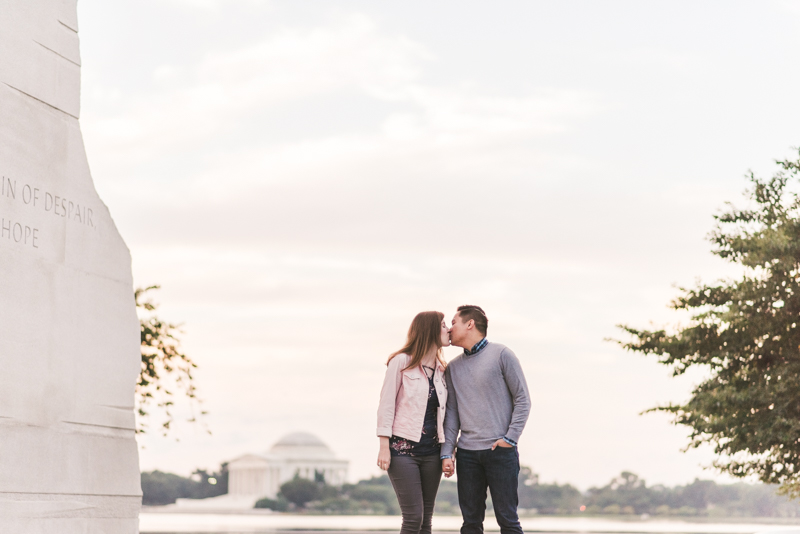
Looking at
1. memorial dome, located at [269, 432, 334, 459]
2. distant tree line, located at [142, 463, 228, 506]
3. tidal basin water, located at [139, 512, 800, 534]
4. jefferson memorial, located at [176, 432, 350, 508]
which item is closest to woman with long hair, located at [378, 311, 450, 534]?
tidal basin water, located at [139, 512, 800, 534]

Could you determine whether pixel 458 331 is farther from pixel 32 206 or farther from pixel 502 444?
pixel 32 206

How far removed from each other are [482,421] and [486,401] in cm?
15

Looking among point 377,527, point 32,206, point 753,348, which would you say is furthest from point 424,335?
point 377,527

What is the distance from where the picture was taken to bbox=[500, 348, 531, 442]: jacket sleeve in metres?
6.78

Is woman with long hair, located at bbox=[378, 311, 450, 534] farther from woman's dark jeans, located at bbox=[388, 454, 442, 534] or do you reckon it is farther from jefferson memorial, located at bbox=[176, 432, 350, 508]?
jefferson memorial, located at bbox=[176, 432, 350, 508]

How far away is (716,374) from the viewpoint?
59.4ft

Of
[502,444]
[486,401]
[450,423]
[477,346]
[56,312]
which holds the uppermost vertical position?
[56,312]

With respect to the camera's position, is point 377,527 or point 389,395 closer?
point 389,395

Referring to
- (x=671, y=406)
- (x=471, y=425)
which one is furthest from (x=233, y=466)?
(x=471, y=425)

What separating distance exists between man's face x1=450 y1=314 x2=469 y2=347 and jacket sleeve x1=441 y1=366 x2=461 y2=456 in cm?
23

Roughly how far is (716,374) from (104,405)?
561 inches

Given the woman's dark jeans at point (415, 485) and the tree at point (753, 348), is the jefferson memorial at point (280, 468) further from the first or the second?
the woman's dark jeans at point (415, 485)

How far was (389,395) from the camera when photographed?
6832 millimetres

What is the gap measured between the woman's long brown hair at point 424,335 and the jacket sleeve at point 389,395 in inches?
2.6
